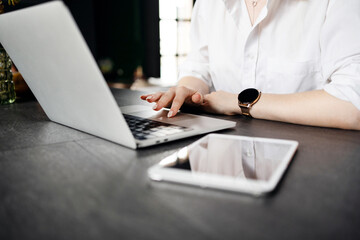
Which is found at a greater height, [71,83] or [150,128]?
[71,83]

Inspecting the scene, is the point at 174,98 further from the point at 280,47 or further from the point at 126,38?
the point at 126,38

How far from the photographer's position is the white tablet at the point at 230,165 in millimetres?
356

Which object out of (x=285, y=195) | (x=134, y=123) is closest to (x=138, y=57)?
(x=134, y=123)

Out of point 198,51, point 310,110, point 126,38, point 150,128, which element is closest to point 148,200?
point 150,128

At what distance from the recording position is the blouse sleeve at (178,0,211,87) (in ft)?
4.33

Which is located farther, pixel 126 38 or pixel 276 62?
pixel 126 38

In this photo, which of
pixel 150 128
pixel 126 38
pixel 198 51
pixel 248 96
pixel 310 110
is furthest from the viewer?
pixel 126 38

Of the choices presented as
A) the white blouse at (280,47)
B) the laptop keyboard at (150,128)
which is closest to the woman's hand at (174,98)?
the laptop keyboard at (150,128)

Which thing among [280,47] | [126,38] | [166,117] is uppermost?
[280,47]

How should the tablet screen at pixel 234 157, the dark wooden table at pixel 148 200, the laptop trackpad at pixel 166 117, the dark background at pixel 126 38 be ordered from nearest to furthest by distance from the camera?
the dark wooden table at pixel 148 200 < the tablet screen at pixel 234 157 < the laptop trackpad at pixel 166 117 < the dark background at pixel 126 38

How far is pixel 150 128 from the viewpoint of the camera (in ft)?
2.06

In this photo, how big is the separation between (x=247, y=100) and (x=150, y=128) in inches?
13.4

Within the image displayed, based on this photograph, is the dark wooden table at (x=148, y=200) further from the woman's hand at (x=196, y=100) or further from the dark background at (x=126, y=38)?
the dark background at (x=126, y=38)

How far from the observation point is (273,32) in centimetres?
110
